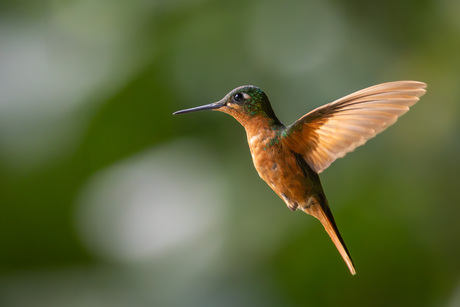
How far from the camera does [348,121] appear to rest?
606mm

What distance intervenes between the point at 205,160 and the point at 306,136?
4.44ft

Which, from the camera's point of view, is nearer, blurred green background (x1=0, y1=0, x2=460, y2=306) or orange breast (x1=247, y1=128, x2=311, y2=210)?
orange breast (x1=247, y1=128, x2=311, y2=210)

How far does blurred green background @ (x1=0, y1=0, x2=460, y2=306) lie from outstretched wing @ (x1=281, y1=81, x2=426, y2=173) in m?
1.07

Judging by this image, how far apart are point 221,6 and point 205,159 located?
2.44ft

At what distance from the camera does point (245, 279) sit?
1.82m

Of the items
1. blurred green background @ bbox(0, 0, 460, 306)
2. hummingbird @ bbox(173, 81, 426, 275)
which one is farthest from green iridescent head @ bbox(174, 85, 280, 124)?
blurred green background @ bbox(0, 0, 460, 306)

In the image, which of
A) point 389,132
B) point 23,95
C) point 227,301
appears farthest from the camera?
point 23,95

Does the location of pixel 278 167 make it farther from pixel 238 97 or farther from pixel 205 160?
pixel 205 160

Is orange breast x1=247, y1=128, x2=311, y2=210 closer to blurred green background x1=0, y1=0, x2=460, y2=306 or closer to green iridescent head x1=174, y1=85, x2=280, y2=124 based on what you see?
green iridescent head x1=174, y1=85, x2=280, y2=124

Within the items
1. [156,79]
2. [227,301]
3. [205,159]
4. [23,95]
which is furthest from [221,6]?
[227,301]

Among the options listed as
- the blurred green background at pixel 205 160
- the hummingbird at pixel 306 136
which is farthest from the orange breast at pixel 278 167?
the blurred green background at pixel 205 160

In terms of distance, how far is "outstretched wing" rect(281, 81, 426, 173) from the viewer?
0.50 m

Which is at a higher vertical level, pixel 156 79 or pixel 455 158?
pixel 156 79

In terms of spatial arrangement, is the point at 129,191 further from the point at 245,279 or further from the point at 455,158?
the point at 455,158
